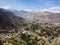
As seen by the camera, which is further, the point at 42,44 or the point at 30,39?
the point at 30,39

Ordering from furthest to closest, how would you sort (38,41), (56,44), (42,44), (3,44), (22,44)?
1. (38,41)
2. (42,44)
3. (22,44)
4. (3,44)
5. (56,44)

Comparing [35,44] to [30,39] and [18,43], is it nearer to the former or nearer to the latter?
[30,39]

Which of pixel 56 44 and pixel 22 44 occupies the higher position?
pixel 56 44

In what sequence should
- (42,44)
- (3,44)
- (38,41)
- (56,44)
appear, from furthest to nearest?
(38,41) < (42,44) < (3,44) < (56,44)

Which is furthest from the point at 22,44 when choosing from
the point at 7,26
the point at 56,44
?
the point at 7,26

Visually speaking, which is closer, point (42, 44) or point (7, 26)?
point (42, 44)

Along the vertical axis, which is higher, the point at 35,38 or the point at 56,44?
the point at 56,44

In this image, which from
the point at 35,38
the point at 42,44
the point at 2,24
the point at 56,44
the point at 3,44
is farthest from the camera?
the point at 2,24

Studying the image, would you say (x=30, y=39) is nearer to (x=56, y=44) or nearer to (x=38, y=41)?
(x=38, y=41)

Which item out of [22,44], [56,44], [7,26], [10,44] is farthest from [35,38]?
[7,26]
